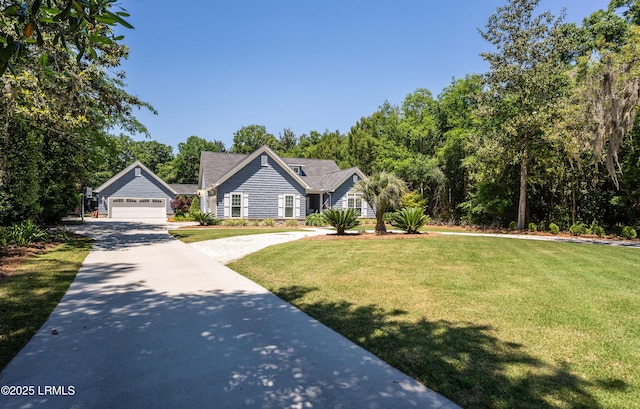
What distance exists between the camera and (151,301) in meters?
5.33

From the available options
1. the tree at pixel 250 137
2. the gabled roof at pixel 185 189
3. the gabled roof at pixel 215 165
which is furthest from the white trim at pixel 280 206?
the tree at pixel 250 137

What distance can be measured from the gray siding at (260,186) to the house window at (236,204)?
1.19 ft

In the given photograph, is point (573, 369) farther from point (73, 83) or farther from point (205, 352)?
point (73, 83)

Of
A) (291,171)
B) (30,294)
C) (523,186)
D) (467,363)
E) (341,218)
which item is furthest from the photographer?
(291,171)

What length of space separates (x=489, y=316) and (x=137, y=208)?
124 ft

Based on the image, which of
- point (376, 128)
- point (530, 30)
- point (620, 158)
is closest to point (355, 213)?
point (620, 158)

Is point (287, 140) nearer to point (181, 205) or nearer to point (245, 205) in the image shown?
point (181, 205)

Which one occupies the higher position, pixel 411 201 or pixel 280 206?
pixel 411 201

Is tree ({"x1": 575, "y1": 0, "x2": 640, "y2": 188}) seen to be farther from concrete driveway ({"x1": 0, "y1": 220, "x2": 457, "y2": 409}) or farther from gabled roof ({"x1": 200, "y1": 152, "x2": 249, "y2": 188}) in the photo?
gabled roof ({"x1": 200, "y1": 152, "x2": 249, "y2": 188})

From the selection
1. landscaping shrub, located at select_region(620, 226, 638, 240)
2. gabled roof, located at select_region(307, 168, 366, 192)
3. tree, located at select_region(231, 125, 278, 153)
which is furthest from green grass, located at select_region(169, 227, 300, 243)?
tree, located at select_region(231, 125, 278, 153)

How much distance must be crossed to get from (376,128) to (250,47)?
2973 centimetres

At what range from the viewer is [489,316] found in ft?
14.9

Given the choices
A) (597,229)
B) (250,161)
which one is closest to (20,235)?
(250,161)

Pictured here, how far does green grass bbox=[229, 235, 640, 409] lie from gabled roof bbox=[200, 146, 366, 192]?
16.8 m
